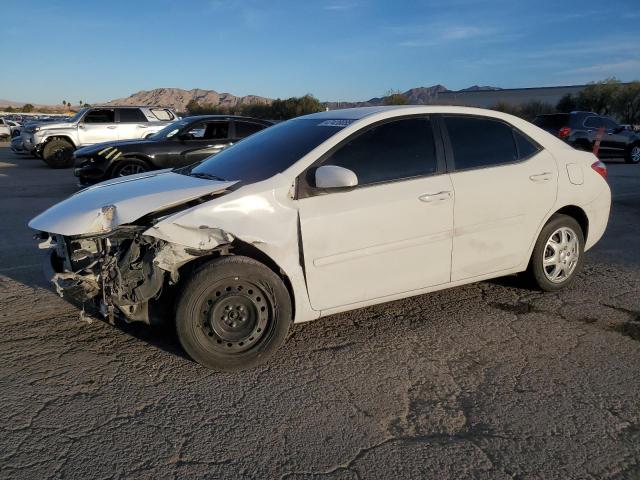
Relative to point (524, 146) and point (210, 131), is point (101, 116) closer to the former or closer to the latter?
point (210, 131)

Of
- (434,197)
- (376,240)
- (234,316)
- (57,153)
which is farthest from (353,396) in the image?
(57,153)

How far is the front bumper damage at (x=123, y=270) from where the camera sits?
3.45 metres

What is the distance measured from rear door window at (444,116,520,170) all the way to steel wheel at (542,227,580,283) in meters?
0.84

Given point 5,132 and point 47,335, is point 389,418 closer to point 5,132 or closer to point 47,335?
point 47,335

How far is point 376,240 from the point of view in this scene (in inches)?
152

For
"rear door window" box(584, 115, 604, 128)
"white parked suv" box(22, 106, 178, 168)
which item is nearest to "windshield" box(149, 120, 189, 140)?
"white parked suv" box(22, 106, 178, 168)

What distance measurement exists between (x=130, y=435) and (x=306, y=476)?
99 cm

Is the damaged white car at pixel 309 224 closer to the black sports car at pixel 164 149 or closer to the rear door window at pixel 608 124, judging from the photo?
the black sports car at pixel 164 149

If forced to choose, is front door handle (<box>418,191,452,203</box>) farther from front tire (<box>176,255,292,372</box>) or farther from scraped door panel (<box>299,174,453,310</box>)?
front tire (<box>176,255,292,372</box>)

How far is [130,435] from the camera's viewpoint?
2.88 meters

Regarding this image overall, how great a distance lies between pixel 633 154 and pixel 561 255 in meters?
17.2

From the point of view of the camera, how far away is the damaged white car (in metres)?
3.49

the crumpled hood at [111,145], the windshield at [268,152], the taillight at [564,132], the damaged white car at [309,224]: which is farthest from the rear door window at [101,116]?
the taillight at [564,132]

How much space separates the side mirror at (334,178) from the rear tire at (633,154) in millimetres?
18849
